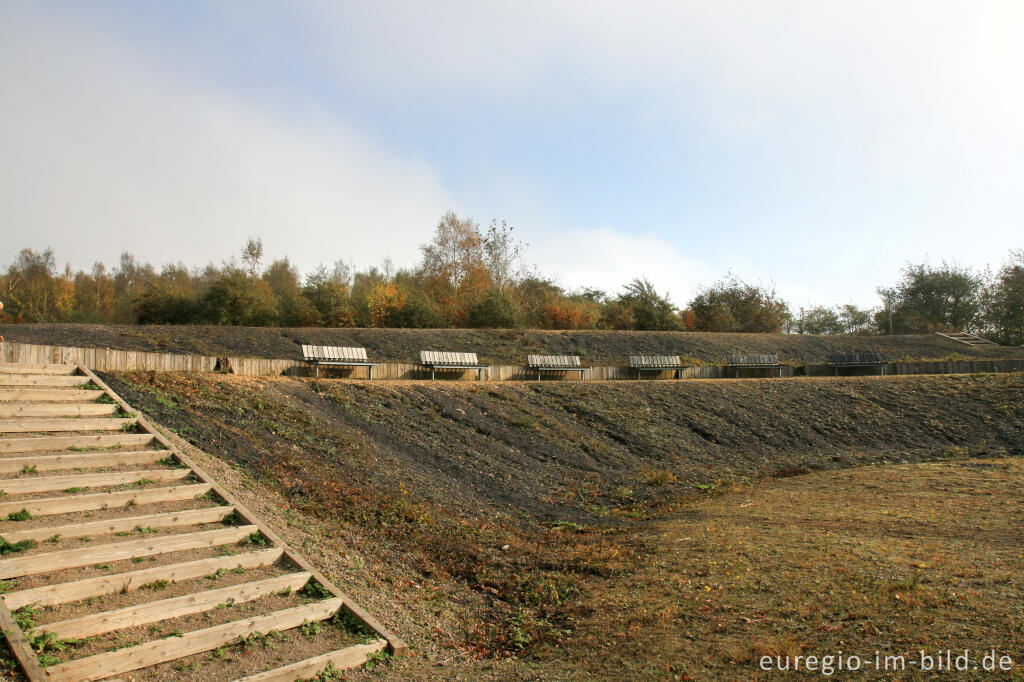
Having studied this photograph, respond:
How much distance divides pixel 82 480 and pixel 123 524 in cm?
97

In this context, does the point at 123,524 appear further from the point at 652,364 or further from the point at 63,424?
the point at 652,364

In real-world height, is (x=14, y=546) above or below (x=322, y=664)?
above

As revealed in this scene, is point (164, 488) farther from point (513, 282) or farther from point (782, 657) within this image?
point (513, 282)

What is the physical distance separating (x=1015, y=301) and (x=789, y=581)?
40.3m

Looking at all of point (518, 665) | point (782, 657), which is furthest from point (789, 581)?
point (518, 665)

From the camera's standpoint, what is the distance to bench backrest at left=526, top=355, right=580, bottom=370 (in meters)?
19.7

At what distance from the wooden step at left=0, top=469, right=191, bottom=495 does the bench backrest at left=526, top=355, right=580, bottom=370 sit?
1312cm

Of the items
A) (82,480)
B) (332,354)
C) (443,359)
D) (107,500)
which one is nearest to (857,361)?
(443,359)

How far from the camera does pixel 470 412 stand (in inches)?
552

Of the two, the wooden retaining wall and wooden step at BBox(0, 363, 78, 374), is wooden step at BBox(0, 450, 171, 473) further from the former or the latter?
the wooden retaining wall

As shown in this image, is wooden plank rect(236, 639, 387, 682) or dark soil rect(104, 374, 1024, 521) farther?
dark soil rect(104, 374, 1024, 521)

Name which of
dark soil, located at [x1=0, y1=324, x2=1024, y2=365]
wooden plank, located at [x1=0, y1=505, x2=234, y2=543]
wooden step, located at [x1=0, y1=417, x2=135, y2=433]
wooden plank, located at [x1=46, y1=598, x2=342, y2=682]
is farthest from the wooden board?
dark soil, located at [x1=0, y1=324, x2=1024, y2=365]

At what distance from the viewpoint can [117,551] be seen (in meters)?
5.44

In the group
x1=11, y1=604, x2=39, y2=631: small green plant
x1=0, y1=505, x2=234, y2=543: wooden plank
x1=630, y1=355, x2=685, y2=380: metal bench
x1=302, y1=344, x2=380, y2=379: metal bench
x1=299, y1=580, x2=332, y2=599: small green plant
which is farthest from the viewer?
x1=630, y1=355, x2=685, y2=380: metal bench
